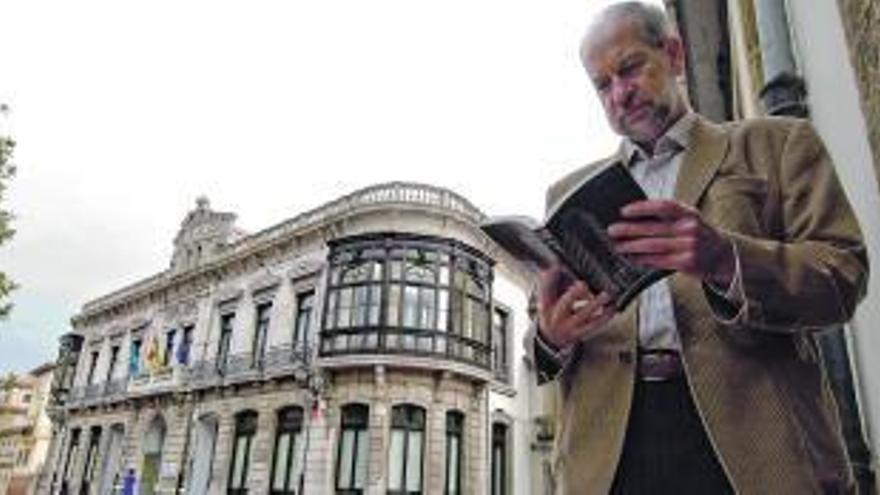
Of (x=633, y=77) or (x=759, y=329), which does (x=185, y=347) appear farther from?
(x=759, y=329)

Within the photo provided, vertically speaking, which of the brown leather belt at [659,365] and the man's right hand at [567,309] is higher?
the man's right hand at [567,309]

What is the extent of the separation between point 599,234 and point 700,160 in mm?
359

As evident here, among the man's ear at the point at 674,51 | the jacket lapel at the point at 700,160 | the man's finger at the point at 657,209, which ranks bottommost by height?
the man's finger at the point at 657,209

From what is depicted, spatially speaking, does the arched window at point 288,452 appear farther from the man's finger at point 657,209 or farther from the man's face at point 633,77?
the man's finger at point 657,209

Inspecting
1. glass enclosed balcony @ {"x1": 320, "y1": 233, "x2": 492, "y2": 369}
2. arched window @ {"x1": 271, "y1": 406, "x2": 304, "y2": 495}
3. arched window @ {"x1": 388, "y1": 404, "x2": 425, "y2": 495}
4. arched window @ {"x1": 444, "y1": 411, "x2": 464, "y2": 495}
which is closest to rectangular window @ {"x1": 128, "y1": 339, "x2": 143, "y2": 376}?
arched window @ {"x1": 271, "y1": 406, "x2": 304, "y2": 495}

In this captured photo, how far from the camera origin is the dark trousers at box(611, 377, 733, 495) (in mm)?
1400

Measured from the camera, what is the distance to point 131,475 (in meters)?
22.4

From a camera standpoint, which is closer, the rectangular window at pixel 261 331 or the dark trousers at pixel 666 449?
the dark trousers at pixel 666 449

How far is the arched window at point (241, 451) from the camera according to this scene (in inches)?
745

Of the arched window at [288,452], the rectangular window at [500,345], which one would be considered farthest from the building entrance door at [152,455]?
the rectangular window at [500,345]

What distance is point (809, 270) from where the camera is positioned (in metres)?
1.23

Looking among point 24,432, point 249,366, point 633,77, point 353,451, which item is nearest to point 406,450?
point 353,451

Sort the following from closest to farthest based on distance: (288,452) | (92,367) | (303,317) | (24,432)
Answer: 1. (288,452)
2. (303,317)
3. (92,367)
4. (24,432)

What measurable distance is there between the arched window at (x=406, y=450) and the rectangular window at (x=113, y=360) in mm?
15239
